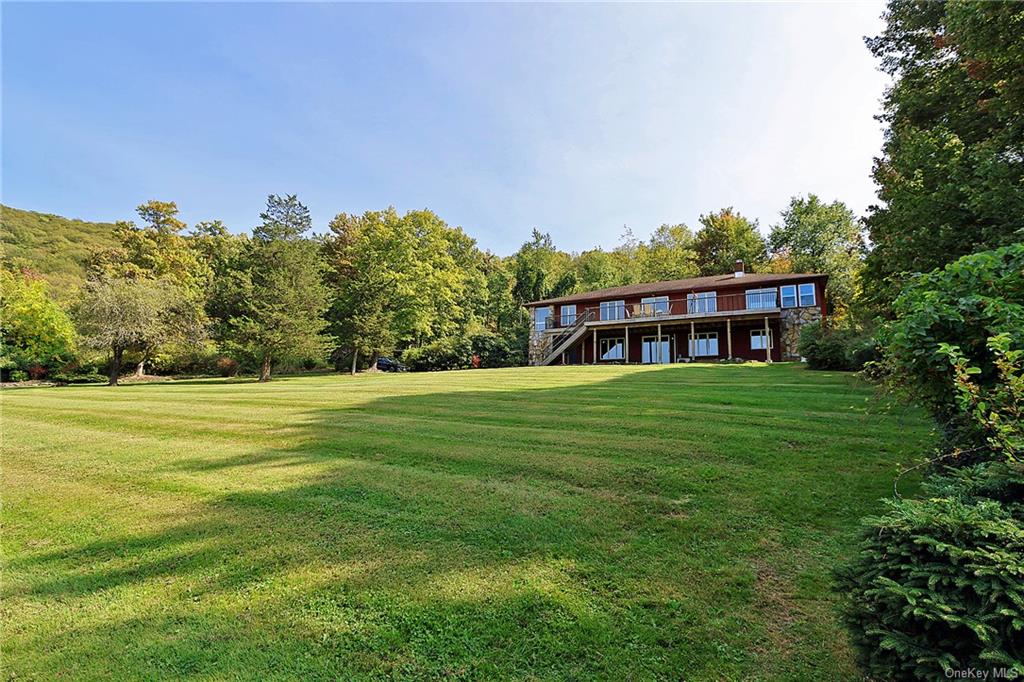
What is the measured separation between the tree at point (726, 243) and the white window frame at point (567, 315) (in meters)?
18.5

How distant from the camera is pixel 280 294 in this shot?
22172mm

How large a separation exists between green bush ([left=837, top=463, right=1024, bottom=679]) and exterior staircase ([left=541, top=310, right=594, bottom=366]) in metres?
26.6

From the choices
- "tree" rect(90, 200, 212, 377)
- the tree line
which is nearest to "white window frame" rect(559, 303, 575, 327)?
the tree line

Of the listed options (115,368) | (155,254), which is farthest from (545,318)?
(155,254)

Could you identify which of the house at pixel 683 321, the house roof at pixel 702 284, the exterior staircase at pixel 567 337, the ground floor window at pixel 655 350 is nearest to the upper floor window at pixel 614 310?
the house at pixel 683 321

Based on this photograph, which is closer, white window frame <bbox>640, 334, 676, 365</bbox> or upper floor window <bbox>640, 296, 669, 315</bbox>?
upper floor window <bbox>640, 296, 669, 315</bbox>

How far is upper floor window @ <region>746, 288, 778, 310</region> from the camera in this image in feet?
82.2

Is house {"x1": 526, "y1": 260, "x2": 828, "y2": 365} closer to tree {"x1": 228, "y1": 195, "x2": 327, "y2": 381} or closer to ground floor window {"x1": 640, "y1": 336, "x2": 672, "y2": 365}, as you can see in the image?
ground floor window {"x1": 640, "y1": 336, "x2": 672, "y2": 365}

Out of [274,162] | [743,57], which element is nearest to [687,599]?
[743,57]

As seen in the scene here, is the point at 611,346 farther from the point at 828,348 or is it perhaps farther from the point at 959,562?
the point at 959,562

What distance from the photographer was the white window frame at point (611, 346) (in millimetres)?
29547

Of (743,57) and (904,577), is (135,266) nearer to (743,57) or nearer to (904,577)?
(743,57)

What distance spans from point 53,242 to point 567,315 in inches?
2429

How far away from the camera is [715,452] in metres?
5.18
